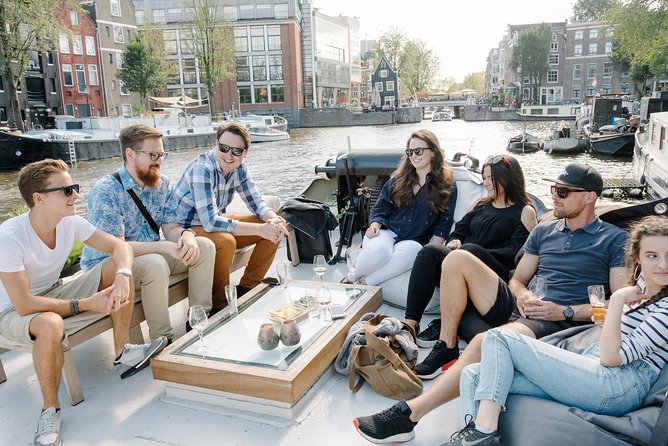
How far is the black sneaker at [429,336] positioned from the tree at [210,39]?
3812cm

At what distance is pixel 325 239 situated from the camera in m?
4.66

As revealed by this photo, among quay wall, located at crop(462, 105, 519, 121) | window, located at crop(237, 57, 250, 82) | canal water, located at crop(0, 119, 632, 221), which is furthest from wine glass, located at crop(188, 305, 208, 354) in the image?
quay wall, located at crop(462, 105, 519, 121)

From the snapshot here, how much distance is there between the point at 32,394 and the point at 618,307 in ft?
9.19

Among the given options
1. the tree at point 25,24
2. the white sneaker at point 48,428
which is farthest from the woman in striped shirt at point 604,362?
the tree at point 25,24

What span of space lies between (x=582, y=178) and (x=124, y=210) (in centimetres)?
260

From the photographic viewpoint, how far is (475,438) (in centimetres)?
173

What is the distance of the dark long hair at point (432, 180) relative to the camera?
3695mm

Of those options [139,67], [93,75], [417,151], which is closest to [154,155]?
[417,151]

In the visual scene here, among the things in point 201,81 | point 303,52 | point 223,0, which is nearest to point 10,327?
point 223,0

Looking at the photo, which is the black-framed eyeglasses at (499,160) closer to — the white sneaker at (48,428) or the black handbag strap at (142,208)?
the black handbag strap at (142,208)

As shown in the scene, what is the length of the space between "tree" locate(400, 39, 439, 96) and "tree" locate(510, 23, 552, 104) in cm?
1248

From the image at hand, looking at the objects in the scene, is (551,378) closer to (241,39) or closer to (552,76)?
(241,39)

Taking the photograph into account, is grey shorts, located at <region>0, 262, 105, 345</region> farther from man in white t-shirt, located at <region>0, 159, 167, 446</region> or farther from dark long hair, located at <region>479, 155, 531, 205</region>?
dark long hair, located at <region>479, 155, 531, 205</region>

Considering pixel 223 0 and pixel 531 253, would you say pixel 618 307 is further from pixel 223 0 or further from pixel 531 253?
pixel 223 0
